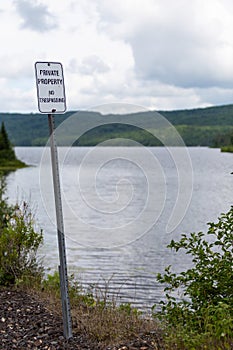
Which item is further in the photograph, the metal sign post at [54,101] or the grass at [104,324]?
the grass at [104,324]

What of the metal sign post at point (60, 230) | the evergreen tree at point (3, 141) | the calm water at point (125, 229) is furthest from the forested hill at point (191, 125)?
the metal sign post at point (60, 230)

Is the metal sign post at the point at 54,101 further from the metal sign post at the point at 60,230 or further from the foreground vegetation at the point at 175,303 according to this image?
the foreground vegetation at the point at 175,303

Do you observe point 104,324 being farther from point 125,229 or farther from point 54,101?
point 125,229

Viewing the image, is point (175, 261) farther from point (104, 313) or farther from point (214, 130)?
point (214, 130)

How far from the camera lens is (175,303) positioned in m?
5.34

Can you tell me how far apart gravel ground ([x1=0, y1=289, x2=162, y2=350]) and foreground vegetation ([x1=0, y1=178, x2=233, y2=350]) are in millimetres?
125

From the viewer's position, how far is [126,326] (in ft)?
18.1

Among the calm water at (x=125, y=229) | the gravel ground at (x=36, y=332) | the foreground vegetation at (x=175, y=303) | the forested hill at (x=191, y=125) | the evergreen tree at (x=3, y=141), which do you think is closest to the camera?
the foreground vegetation at (x=175, y=303)

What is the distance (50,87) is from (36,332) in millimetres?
2533

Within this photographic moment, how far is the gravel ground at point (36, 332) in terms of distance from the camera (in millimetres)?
5180

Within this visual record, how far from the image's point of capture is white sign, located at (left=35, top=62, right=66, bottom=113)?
16.5 ft

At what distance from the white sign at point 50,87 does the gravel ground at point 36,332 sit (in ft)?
7.54

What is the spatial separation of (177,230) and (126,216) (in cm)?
608

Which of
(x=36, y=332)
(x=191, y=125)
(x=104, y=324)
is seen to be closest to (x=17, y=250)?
(x=36, y=332)
